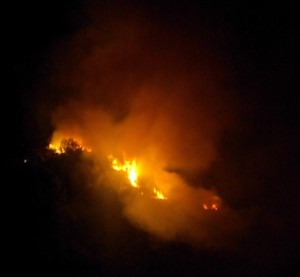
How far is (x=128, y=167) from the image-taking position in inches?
732

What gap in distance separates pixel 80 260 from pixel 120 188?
4.74m

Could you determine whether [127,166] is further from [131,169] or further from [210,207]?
[210,207]

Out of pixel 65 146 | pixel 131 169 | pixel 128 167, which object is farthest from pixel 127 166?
pixel 65 146

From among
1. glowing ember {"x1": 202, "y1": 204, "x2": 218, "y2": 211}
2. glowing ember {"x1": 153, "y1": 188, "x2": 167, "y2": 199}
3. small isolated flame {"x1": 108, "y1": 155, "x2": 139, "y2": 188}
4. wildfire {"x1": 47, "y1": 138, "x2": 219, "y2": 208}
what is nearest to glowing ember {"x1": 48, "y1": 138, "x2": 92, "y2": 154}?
wildfire {"x1": 47, "y1": 138, "x2": 219, "y2": 208}

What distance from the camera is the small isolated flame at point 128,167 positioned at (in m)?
17.7

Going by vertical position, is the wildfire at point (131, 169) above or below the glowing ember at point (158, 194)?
above

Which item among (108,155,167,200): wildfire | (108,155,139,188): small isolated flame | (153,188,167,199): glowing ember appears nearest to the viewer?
(153,188,167,199): glowing ember

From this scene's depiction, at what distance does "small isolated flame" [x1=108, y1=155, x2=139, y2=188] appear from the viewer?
1773 centimetres

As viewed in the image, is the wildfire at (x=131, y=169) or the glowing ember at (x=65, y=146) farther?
the glowing ember at (x=65, y=146)

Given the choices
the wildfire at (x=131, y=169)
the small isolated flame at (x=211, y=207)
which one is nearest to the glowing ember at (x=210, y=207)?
the small isolated flame at (x=211, y=207)

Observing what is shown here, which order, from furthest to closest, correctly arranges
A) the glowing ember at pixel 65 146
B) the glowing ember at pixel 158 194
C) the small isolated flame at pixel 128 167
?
the glowing ember at pixel 65 146
the small isolated flame at pixel 128 167
the glowing ember at pixel 158 194

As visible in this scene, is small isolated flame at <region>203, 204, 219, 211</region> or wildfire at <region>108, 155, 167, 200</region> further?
small isolated flame at <region>203, 204, 219, 211</region>

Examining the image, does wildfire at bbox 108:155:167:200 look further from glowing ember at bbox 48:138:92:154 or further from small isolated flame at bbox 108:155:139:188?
glowing ember at bbox 48:138:92:154

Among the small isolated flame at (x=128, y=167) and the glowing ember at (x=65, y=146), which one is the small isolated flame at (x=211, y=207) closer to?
the small isolated flame at (x=128, y=167)
